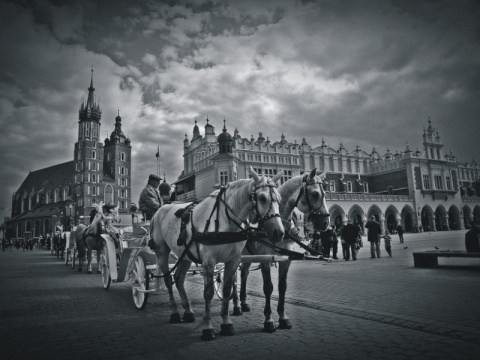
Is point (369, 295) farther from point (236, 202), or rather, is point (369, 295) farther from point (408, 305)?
point (236, 202)

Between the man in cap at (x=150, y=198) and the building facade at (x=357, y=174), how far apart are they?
109 feet

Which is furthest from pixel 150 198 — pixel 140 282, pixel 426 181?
pixel 426 181

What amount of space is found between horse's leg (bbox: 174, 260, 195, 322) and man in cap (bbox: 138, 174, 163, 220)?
2020 mm

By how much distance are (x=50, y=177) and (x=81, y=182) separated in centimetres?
2214

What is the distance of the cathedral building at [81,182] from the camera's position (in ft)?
297

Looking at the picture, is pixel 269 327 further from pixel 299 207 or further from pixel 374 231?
pixel 374 231

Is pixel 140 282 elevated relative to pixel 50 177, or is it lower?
lower

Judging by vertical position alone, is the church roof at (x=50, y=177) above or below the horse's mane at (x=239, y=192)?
above

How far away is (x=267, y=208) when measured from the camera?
419 cm

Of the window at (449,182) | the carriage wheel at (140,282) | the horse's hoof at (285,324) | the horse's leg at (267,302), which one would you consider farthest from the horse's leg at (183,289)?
the window at (449,182)

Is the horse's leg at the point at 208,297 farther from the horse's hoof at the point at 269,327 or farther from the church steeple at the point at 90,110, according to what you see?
the church steeple at the point at 90,110

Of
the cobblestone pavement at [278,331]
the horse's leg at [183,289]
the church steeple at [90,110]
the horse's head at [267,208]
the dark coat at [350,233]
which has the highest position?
the church steeple at [90,110]

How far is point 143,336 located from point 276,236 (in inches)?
88.7

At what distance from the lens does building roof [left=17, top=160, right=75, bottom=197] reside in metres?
102
